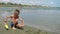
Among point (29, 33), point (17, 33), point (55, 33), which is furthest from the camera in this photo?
point (55, 33)

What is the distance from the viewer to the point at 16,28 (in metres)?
13.1

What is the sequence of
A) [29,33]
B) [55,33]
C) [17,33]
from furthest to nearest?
1. [55,33]
2. [29,33]
3. [17,33]

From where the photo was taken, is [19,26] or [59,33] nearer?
[19,26]

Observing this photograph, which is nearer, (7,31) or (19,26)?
(7,31)

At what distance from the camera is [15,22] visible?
42.8 ft

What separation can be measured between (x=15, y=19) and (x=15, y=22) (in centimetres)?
16

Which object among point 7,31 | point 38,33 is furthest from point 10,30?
point 38,33

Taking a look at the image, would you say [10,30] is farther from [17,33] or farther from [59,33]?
[59,33]

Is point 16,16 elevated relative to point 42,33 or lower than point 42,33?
elevated

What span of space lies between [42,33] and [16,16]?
1722mm

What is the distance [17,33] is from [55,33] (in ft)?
10.2

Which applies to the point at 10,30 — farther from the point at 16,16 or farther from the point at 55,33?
the point at 55,33

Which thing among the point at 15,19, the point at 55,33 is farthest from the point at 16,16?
the point at 55,33

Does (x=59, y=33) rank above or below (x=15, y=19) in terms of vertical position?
below
